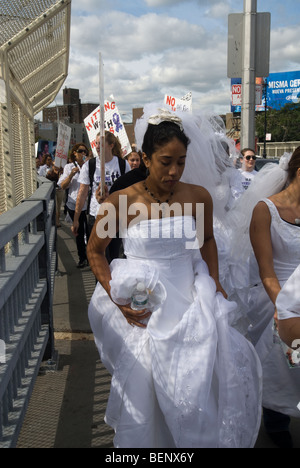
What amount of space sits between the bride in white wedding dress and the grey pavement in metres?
0.70

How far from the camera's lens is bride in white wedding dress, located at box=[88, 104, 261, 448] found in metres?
2.30

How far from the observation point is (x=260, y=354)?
286cm

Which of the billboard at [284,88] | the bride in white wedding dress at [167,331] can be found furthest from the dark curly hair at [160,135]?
the billboard at [284,88]

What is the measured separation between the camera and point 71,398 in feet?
11.6

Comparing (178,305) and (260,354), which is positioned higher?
(178,305)

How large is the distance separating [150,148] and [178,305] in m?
0.83

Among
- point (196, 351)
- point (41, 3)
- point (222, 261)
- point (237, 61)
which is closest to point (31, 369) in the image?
point (196, 351)

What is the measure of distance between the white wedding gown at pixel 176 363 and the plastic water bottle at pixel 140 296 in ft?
0.11

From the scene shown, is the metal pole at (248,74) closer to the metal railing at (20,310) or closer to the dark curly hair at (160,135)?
the metal railing at (20,310)

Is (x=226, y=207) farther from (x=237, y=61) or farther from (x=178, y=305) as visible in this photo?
(x=237, y=61)

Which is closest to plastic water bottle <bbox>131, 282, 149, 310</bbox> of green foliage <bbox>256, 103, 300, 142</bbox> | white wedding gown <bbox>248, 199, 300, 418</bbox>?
white wedding gown <bbox>248, 199, 300, 418</bbox>

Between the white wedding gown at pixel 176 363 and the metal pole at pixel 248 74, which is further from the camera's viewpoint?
the metal pole at pixel 248 74

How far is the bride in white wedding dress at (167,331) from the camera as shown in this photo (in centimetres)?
230

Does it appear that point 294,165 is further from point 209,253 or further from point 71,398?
point 71,398
